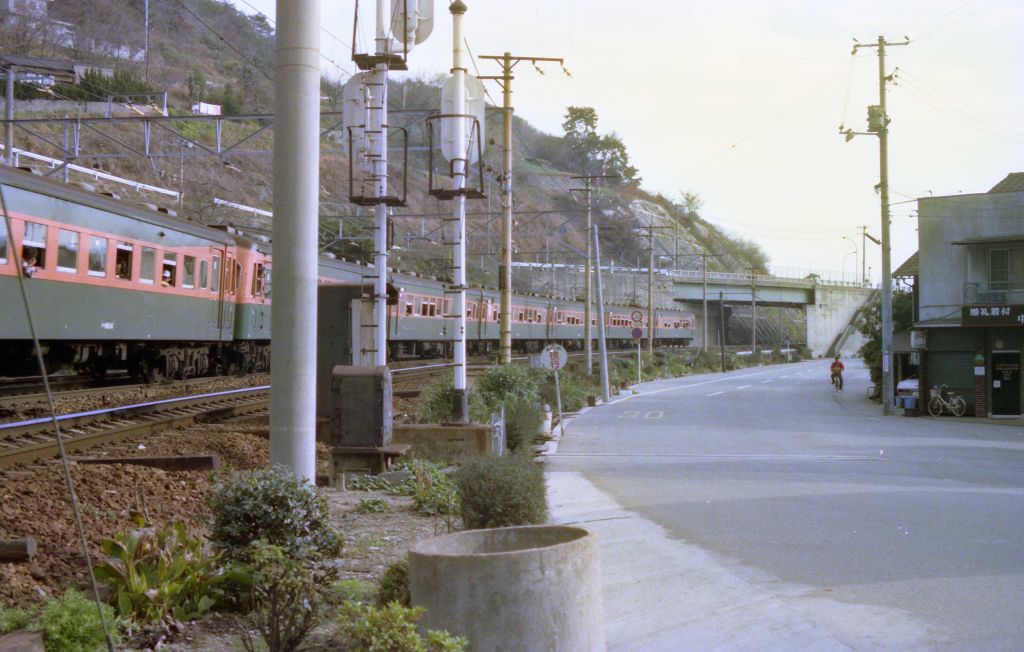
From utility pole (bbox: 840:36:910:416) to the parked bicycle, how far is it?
1.25 meters

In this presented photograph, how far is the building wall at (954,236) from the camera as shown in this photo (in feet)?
107

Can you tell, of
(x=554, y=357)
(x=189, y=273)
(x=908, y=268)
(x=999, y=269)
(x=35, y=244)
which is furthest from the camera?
(x=908, y=268)

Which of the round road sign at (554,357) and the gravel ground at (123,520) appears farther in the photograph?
the round road sign at (554,357)

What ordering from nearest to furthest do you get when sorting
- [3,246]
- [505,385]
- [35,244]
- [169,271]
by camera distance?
[3,246] → [35,244] → [169,271] → [505,385]

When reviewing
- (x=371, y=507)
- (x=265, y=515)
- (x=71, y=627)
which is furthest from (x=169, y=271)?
(x=71, y=627)

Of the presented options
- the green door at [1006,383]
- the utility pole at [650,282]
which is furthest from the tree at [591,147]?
the green door at [1006,383]

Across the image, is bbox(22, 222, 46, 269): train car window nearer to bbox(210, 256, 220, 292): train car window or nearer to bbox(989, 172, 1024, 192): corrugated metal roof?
bbox(210, 256, 220, 292): train car window

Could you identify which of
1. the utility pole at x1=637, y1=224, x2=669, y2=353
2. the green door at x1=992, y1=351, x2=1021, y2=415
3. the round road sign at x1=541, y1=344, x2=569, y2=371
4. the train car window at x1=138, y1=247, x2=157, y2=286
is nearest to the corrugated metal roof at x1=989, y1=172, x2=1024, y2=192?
the green door at x1=992, y1=351, x2=1021, y2=415

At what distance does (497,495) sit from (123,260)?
43.9 feet

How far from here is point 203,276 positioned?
23281 mm

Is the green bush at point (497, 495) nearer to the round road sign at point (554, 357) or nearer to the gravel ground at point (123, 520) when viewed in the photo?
the gravel ground at point (123, 520)

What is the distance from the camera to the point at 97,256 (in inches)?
722

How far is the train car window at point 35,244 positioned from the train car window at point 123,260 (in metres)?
2.51

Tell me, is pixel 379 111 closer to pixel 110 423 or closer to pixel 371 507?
pixel 110 423
